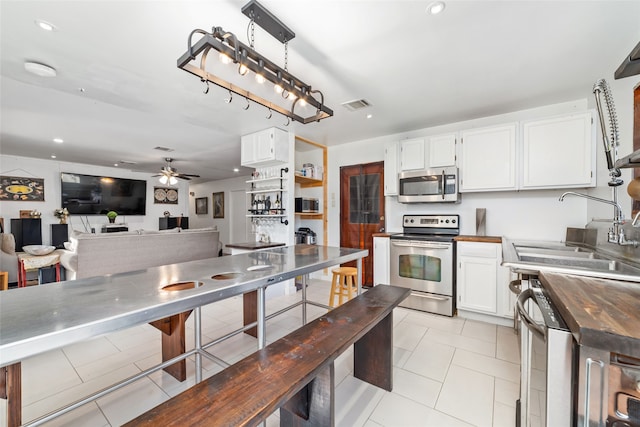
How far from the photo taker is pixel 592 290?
3.65 ft

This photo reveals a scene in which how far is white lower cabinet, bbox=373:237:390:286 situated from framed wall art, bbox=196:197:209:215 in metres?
8.16

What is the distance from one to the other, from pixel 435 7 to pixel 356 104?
1503mm

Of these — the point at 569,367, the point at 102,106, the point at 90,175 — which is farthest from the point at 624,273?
the point at 90,175

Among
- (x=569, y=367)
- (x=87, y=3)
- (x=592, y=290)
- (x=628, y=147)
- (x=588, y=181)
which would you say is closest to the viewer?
(x=569, y=367)

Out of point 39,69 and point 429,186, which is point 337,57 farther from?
point 39,69

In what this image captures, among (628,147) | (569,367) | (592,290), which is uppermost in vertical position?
(628,147)

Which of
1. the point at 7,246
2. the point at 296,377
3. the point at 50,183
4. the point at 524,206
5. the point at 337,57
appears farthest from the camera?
the point at 50,183

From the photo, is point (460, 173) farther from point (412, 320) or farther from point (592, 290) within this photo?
point (592, 290)

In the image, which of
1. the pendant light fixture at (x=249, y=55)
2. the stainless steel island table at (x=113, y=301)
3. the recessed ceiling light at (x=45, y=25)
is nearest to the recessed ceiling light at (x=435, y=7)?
the pendant light fixture at (x=249, y=55)

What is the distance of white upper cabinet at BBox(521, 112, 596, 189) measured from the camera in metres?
2.68

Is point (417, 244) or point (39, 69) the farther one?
point (417, 244)

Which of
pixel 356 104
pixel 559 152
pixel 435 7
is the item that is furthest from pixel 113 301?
pixel 559 152

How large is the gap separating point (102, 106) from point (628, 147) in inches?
218

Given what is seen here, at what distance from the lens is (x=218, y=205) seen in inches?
373
